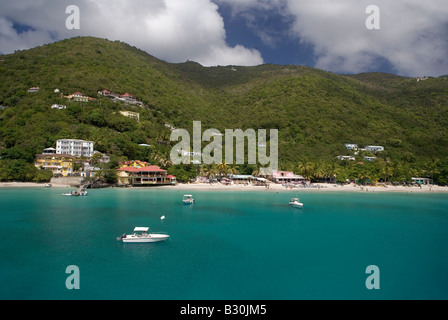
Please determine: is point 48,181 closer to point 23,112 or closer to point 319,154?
point 23,112

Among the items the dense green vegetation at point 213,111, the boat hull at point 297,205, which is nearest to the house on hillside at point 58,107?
the dense green vegetation at point 213,111

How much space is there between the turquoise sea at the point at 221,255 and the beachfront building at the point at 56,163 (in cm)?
2593

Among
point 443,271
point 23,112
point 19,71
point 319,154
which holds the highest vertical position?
point 19,71

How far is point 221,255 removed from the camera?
16.4 m

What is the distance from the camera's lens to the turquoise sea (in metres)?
12.3

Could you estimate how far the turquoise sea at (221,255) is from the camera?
12.3 m

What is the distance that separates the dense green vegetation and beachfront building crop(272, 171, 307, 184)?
2.62m

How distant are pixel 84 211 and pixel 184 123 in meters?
69.4

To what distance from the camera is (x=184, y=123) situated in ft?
311

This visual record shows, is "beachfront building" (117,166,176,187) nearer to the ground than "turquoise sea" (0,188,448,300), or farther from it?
farther from it

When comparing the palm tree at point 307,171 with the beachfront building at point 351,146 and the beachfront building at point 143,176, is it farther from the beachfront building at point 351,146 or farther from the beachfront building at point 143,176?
the beachfront building at point 351,146

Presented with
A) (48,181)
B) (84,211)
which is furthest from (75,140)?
(84,211)

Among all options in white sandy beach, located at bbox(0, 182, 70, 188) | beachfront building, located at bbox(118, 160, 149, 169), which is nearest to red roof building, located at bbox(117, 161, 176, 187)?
beachfront building, located at bbox(118, 160, 149, 169)

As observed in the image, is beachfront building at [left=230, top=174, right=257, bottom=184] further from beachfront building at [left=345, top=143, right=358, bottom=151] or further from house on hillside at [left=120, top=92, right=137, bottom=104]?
house on hillside at [left=120, top=92, right=137, bottom=104]
